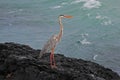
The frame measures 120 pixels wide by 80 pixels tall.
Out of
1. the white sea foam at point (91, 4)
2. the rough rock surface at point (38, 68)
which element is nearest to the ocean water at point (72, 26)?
the white sea foam at point (91, 4)

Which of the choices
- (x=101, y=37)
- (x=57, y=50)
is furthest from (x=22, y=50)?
(x=101, y=37)

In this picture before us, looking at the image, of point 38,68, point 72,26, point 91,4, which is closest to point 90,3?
point 91,4

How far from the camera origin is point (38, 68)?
1553 centimetres

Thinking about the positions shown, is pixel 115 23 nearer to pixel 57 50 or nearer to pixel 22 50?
pixel 57 50

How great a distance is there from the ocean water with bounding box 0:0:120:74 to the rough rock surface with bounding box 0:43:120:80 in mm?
12432

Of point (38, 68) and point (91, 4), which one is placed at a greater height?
point (38, 68)

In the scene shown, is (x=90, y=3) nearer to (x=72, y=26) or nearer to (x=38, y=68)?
(x=72, y=26)

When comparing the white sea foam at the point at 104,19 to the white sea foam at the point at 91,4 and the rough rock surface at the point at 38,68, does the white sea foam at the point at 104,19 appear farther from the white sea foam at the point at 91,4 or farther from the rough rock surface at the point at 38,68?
the rough rock surface at the point at 38,68

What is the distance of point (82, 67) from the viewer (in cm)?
1664

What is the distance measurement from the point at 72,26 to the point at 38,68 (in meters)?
25.4

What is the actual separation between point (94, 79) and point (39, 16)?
29993mm

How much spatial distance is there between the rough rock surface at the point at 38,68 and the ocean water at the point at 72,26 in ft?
40.8

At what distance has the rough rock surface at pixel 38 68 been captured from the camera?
15258mm

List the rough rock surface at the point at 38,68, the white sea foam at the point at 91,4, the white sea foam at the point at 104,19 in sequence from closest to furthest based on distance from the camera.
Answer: the rough rock surface at the point at 38,68 < the white sea foam at the point at 104,19 < the white sea foam at the point at 91,4
